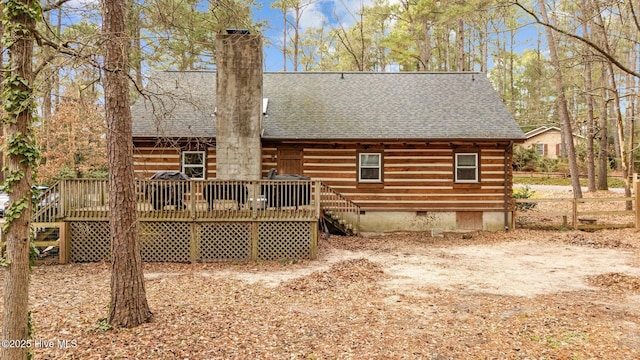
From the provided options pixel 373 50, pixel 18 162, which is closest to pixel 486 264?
pixel 18 162

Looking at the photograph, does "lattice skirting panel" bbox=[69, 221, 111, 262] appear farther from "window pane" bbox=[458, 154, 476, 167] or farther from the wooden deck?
"window pane" bbox=[458, 154, 476, 167]

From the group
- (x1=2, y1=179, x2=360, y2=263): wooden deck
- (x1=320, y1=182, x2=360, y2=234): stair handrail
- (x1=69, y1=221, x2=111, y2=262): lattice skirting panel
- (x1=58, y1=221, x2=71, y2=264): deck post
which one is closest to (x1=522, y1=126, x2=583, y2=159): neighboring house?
(x1=320, y1=182, x2=360, y2=234): stair handrail

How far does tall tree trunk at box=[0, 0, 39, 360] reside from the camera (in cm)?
359

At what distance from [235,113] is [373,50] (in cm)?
2356

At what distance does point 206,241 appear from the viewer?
32.7 feet

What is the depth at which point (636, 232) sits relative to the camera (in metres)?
13.1

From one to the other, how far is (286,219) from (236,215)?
132cm

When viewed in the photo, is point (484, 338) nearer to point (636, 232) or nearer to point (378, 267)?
point (378, 267)

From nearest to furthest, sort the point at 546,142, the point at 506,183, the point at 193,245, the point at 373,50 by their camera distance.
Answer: the point at 193,245
the point at 506,183
the point at 373,50
the point at 546,142

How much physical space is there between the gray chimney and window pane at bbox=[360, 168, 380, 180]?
422 cm

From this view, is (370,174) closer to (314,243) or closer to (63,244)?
(314,243)

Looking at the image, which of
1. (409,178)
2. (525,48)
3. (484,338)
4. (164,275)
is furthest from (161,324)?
(525,48)

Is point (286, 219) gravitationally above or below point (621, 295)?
above

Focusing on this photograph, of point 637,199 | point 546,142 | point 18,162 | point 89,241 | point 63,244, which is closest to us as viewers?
point 18,162
